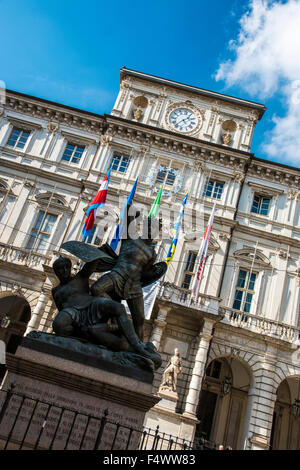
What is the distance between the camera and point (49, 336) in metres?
6.96

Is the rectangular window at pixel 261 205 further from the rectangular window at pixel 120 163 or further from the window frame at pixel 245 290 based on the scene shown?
the rectangular window at pixel 120 163

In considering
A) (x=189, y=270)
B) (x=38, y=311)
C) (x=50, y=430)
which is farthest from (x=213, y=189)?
(x=50, y=430)

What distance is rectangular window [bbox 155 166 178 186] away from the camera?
26.6m

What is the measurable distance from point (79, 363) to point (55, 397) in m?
0.65

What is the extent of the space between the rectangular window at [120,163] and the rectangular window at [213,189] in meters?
5.67

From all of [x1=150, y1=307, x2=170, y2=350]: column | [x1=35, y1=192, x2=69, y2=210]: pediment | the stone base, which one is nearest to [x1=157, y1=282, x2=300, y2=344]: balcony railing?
[x1=150, y1=307, x2=170, y2=350]: column

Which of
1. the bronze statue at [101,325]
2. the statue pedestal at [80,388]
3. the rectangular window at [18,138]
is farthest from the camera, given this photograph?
the rectangular window at [18,138]

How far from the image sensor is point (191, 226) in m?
25.4

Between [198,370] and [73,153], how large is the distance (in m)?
16.6

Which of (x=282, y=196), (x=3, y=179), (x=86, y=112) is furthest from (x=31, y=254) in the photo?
(x=282, y=196)

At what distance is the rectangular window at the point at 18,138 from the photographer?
2753 centimetres

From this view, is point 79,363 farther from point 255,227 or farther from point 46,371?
point 255,227

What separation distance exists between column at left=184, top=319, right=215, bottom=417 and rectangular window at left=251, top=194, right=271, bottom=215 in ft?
31.5

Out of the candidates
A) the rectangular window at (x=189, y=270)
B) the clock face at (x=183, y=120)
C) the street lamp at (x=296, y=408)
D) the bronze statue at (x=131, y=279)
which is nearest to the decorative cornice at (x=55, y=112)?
the clock face at (x=183, y=120)
